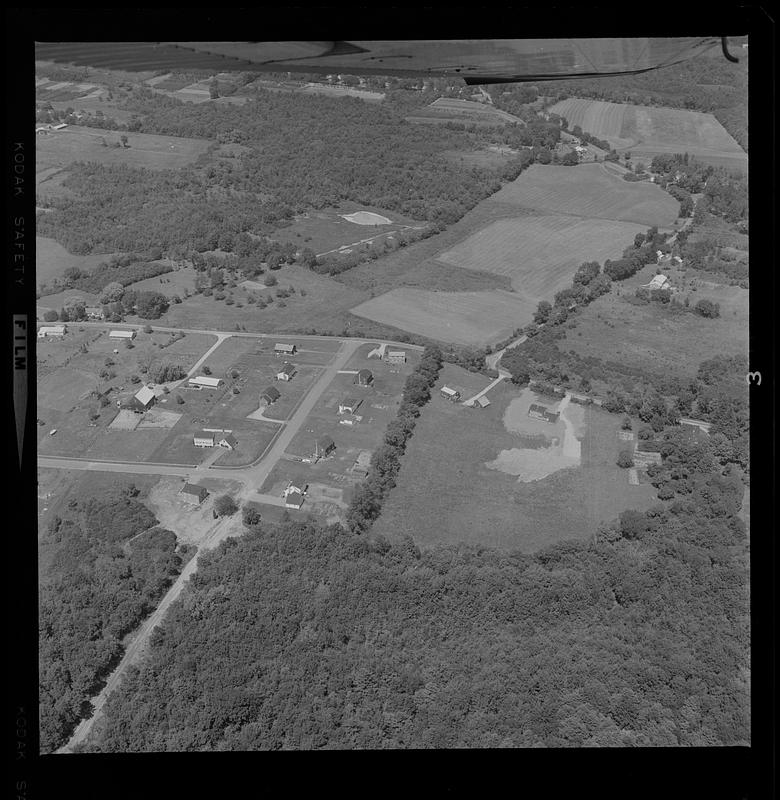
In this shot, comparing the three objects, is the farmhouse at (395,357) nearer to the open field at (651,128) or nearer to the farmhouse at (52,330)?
the open field at (651,128)

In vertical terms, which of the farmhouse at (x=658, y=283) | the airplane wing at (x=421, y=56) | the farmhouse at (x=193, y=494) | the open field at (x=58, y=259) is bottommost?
the farmhouse at (x=193, y=494)

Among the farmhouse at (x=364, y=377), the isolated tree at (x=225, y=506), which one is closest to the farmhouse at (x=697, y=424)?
the farmhouse at (x=364, y=377)

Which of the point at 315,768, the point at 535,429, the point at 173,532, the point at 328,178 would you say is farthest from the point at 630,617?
the point at 328,178

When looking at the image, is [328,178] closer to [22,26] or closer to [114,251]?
Result: [114,251]

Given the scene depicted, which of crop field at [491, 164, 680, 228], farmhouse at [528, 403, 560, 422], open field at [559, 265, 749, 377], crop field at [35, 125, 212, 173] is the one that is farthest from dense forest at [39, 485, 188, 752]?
crop field at [491, 164, 680, 228]

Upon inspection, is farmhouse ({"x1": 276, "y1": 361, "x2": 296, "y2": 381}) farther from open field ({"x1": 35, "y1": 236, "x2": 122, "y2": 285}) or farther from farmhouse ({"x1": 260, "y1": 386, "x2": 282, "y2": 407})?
open field ({"x1": 35, "y1": 236, "x2": 122, "y2": 285})

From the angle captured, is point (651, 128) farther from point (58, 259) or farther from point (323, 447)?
point (58, 259)
